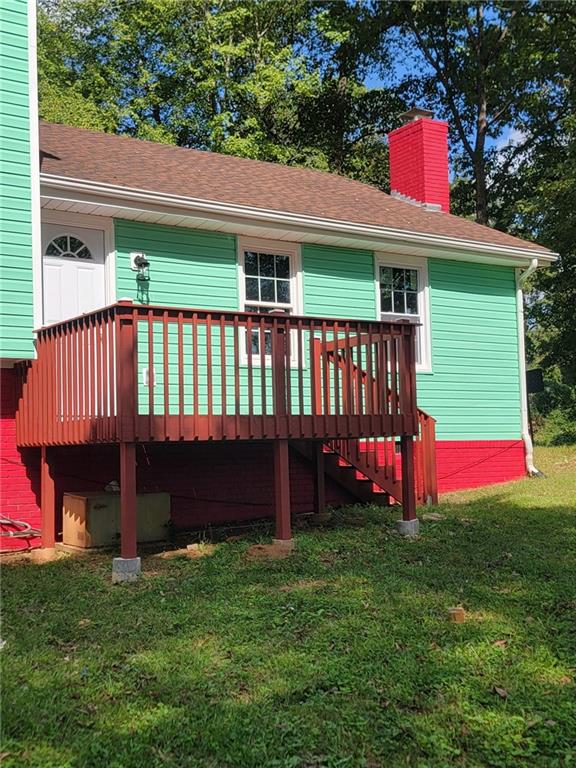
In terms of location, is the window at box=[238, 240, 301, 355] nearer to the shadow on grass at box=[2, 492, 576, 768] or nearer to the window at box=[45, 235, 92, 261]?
the window at box=[45, 235, 92, 261]

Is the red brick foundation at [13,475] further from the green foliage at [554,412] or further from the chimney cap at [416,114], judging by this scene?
the green foliage at [554,412]

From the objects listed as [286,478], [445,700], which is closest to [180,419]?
[286,478]

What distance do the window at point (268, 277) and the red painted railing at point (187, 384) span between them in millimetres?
1737

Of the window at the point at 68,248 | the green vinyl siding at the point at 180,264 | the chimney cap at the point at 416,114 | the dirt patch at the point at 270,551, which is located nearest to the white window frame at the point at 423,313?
the green vinyl siding at the point at 180,264

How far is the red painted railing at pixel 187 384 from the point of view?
6277 millimetres

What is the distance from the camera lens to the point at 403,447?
8.21 metres

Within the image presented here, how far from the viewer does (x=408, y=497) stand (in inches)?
315

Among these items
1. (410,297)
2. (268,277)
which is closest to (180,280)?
(268,277)

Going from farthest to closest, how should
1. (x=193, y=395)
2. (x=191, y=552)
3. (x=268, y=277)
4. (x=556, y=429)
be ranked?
(x=556, y=429)
(x=268, y=277)
(x=191, y=552)
(x=193, y=395)

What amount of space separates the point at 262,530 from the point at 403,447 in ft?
5.86

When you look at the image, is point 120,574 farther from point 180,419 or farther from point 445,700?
point 445,700

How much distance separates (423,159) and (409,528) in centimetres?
859

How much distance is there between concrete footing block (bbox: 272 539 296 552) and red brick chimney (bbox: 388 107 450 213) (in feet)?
28.8

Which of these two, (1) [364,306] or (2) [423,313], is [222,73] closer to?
(2) [423,313]
